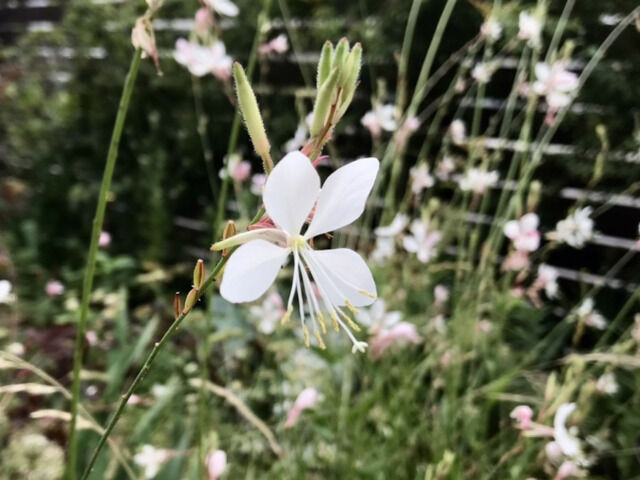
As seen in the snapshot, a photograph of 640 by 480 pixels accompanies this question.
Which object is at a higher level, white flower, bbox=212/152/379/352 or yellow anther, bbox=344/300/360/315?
white flower, bbox=212/152/379/352

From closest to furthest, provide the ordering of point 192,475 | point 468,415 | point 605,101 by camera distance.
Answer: point 192,475
point 468,415
point 605,101

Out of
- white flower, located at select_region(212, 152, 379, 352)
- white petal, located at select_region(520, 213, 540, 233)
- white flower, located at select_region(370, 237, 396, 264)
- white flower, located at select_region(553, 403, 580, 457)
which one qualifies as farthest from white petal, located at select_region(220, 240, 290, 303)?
white flower, located at select_region(370, 237, 396, 264)

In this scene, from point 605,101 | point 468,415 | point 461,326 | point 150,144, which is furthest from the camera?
point 150,144

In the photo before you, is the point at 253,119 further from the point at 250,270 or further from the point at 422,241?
the point at 422,241

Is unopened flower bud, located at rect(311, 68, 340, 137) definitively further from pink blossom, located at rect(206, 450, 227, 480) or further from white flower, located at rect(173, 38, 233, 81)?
white flower, located at rect(173, 38, 233, 81)

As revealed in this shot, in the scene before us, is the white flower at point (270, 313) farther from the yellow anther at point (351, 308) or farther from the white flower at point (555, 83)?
the yellow anther at point (351, 308)

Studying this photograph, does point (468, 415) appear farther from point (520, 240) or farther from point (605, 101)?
point (605, 101)

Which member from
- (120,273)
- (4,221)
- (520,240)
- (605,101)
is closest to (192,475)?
(520,240)

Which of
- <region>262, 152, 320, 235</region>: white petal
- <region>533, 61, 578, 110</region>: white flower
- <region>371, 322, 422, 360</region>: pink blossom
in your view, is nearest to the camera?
<region>262, 152, 320, 235</region>: white petal
